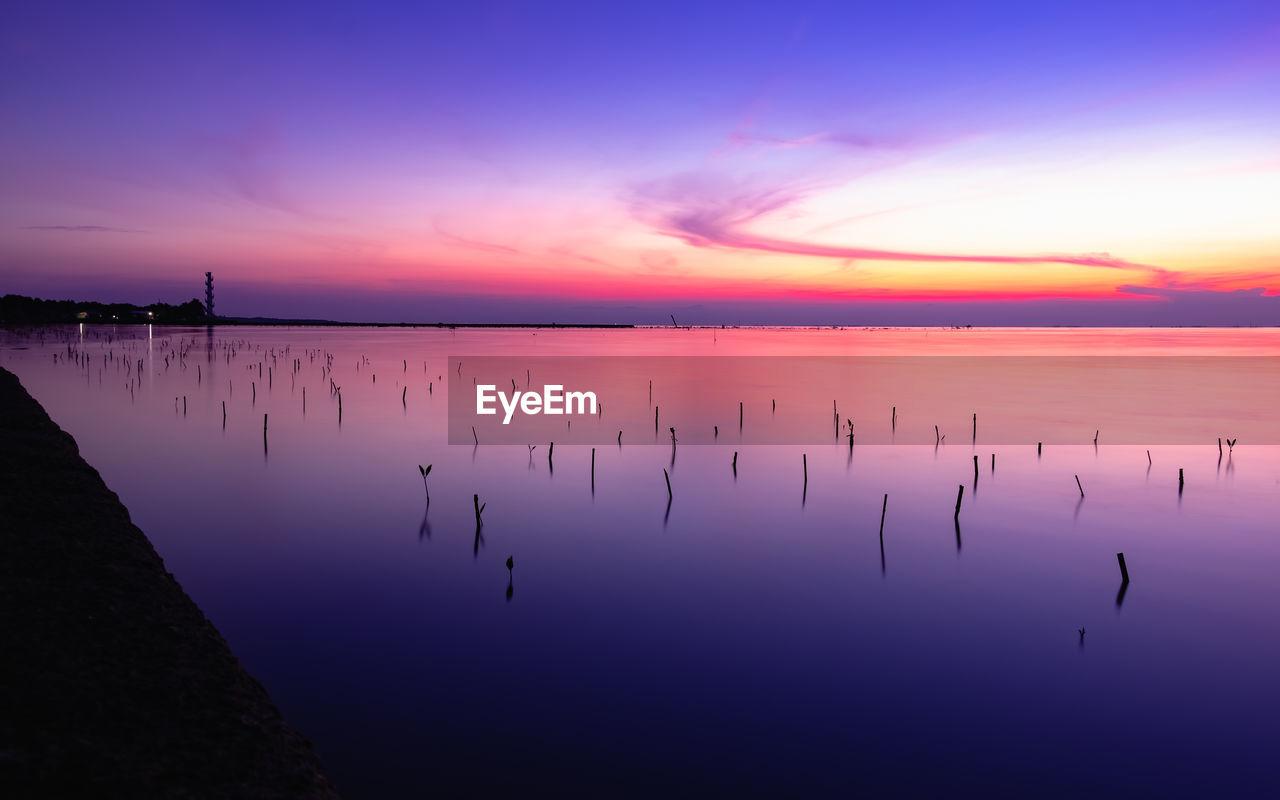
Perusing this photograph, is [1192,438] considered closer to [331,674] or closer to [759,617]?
[759,617]

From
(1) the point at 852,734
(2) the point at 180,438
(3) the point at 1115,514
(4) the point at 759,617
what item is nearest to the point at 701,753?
(1) the point at 852,734

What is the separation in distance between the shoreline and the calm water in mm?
1497

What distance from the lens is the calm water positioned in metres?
6.52

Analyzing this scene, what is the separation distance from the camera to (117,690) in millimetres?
4605

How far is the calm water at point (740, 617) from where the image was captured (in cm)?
652

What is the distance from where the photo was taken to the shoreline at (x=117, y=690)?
383cm

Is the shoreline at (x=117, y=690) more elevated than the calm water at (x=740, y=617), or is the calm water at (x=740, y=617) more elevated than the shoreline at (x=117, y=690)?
the shoreline at (x=117, y=690)

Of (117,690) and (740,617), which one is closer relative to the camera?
(117,690)

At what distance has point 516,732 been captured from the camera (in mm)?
6695

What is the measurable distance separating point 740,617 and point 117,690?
7.03 m

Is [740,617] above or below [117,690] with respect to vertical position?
below

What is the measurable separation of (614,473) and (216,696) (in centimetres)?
1372

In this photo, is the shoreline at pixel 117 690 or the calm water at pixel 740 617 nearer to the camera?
the shoreline at pixel 117 690

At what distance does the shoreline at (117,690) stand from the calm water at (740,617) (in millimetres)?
1497
